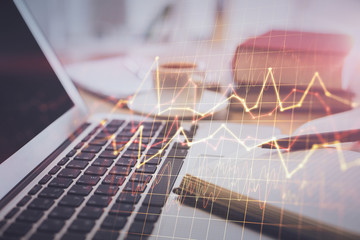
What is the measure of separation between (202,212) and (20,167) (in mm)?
276

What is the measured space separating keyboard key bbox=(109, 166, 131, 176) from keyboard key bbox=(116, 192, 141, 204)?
5cm

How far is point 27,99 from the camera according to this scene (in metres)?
0.49

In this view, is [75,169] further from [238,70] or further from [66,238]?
[238,70]

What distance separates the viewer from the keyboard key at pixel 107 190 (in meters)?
0.39

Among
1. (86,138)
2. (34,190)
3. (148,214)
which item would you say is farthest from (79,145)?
(148,214)

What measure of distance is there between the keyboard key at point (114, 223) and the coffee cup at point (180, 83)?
1.10 feet

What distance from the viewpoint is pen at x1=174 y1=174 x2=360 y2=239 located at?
30 centimetres

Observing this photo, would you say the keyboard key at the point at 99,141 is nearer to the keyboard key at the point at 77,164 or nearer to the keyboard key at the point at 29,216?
the keyboard key at the point at 77,164

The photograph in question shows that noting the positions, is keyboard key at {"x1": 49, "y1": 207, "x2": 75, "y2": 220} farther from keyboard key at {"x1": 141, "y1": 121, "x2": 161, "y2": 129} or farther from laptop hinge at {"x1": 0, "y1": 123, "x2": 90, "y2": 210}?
keyboard key at {"x1": 141, "y1": 121, "x2": 161, "y2": 129}

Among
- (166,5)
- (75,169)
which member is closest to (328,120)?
(75,169)

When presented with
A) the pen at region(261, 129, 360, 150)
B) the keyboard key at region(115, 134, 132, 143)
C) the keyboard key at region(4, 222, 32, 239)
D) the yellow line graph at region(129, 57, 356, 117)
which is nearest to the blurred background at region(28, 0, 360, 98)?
the yellow line graph at region(129, 57, 356, 117)

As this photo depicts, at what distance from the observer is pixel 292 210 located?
320mm

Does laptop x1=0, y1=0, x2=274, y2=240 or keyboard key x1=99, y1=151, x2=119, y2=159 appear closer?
laptop x1=0, y1=0, x2=274, y2=240

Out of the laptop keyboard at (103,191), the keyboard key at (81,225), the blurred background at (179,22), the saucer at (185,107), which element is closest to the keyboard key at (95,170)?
the laptop keyboard at (103,191)
